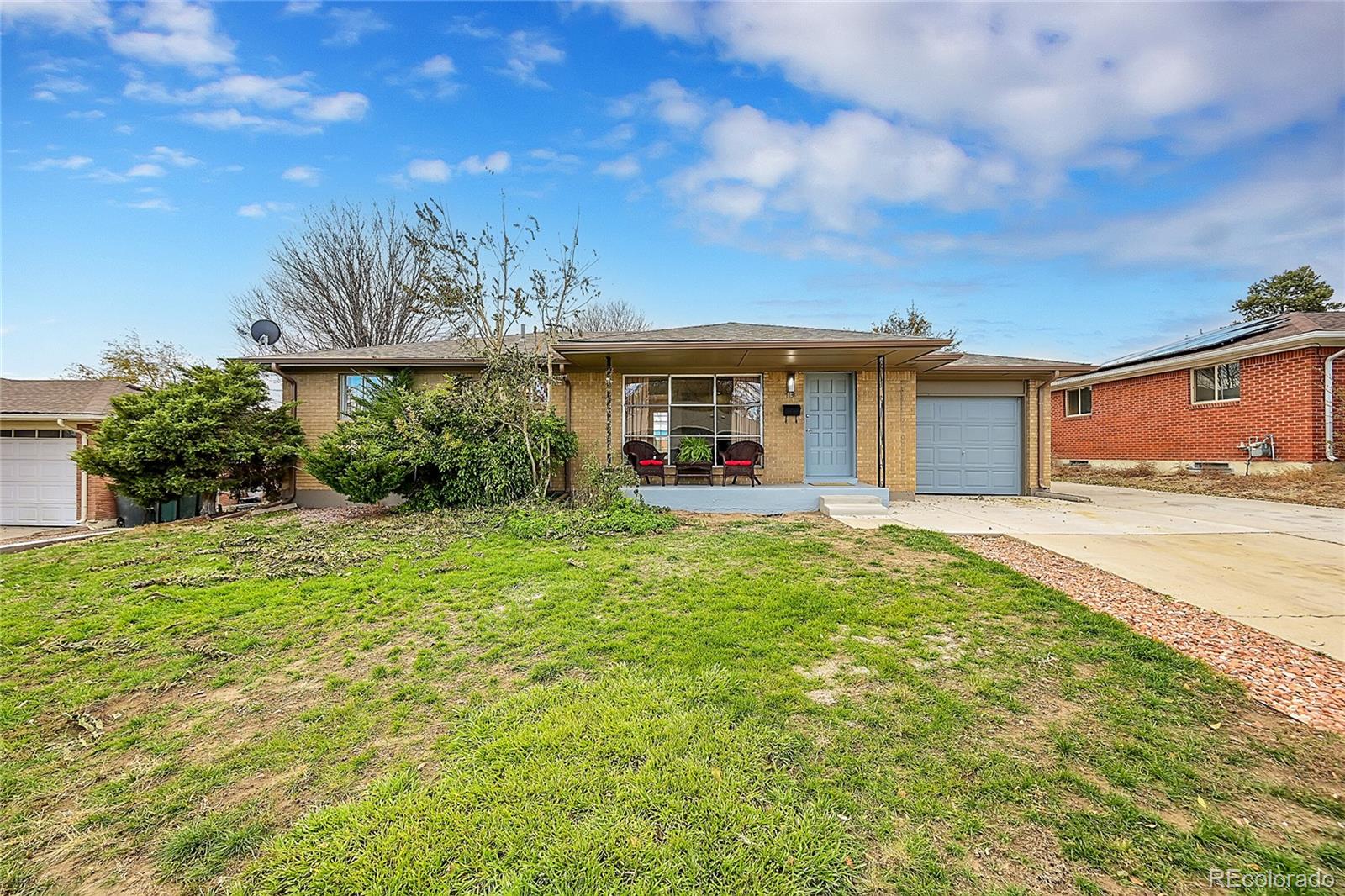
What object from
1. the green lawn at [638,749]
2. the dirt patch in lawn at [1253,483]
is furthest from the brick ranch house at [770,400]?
the green lawn at [638,749]

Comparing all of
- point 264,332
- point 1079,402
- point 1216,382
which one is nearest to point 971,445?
point 1216,382

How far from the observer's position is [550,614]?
4207 mm

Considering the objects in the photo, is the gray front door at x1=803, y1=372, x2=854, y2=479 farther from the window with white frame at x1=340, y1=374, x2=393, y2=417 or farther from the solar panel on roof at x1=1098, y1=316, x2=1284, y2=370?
the solar panel on roof at x1=1098, y1=316, x2=1284, y2=370

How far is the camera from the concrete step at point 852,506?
891 centimetres

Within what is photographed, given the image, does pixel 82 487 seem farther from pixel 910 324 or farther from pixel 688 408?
pixel 910 324

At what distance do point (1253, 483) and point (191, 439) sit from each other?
22.1 meters

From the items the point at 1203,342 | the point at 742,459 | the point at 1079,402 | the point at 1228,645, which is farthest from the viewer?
the point at 1079,402

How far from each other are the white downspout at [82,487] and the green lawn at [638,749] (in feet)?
31.1

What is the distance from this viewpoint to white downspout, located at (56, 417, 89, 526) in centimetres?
1119

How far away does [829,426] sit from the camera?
452 inches

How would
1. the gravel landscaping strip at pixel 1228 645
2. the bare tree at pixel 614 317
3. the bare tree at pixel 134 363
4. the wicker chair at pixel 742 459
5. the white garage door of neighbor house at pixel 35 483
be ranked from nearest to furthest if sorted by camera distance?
the gravel landscaping strip at pixel 1228 645 < the wicker chair at pixel 742 459 < the white garage door of neighbor house at pixel 35 483 < the bare tree at pixel 134 363 < the bare tree at pixel 614 317

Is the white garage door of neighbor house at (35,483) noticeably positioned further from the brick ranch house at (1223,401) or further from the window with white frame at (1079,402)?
the window with white frame at (1079,402)

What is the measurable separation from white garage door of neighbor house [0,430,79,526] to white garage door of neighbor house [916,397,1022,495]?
63.6 ft

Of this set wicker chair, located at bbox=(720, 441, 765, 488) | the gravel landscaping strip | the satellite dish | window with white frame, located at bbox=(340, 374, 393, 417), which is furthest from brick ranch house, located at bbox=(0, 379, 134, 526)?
the gravel landscaping strip
